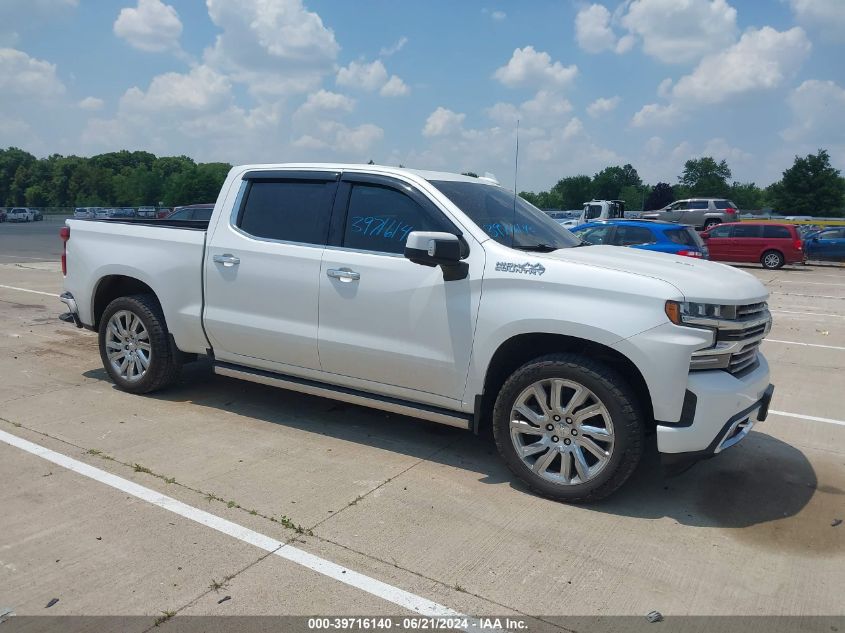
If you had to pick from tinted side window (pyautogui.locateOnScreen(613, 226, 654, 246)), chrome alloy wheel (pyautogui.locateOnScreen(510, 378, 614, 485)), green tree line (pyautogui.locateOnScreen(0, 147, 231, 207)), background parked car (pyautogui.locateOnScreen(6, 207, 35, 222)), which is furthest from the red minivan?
A: green tree line (pyautogui.locateOnScreen(0, 147, 231, 207))

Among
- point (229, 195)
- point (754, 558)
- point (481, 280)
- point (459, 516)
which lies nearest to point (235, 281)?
point (229, 195)

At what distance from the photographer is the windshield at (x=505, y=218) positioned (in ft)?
14.7

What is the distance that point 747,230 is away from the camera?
76.7 feet

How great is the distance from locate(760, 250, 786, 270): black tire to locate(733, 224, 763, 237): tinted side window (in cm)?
72

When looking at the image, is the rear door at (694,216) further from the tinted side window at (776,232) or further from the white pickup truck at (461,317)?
the white pickup truck at (461,317)

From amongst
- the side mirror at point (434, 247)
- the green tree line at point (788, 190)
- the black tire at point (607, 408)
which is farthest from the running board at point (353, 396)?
the green tree line at point (788, 190)

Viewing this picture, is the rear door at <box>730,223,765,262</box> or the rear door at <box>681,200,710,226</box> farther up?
the rear door at <box>681,200,710,226</box>

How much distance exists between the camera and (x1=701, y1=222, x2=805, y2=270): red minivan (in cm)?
2267

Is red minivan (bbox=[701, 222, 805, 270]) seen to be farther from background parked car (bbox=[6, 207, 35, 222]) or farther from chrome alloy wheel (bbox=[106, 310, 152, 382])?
background parked car (bbox=[6, 207, 35, 222])

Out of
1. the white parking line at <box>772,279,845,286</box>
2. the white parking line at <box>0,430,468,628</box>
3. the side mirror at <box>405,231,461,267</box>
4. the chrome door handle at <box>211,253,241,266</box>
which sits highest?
the side mirror at <box>405,231,461,267</box>

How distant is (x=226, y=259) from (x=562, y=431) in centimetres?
284

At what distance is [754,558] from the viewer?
139 inches

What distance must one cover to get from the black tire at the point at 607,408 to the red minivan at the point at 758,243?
21923 mm

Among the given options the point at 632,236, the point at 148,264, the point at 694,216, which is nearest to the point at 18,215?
the point at 694,216
